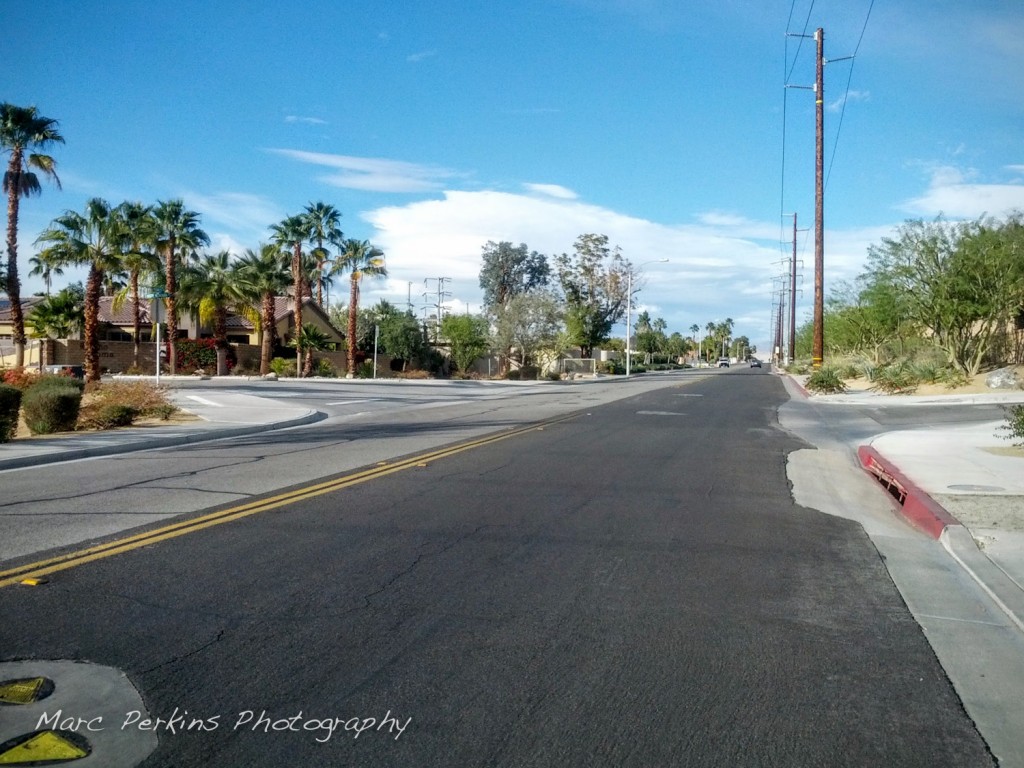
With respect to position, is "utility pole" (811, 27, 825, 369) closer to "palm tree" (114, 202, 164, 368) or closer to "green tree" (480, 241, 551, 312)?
"palm tree" (114, 202, 164, 368)

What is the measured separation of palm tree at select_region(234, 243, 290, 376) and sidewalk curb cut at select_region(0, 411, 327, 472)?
33367 millimetres

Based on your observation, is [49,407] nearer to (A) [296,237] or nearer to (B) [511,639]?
(B) [511,639]

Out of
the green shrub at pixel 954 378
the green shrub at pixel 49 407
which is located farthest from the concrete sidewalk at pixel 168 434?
the green shrub at pixel 954 378

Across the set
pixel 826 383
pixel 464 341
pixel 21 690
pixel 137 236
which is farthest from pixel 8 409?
pixel 464 341

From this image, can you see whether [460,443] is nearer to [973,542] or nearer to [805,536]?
[805,536]

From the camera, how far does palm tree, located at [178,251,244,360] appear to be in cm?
5416

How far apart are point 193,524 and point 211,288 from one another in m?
47.8

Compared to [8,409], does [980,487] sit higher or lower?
lower

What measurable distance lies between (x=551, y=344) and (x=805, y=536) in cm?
5775

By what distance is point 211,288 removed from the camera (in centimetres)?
5425

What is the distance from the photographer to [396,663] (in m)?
5.38

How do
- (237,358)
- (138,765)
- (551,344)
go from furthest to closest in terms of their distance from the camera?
(551,344) → (237,358) → (138,765)

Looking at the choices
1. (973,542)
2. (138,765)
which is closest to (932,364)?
(973,542)

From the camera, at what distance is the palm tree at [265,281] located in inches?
2162
